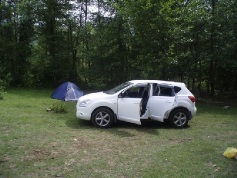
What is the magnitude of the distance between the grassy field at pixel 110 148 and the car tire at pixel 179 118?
26 centimetres

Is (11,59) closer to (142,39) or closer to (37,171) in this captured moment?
(142,39)

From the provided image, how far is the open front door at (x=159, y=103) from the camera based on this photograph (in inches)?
365

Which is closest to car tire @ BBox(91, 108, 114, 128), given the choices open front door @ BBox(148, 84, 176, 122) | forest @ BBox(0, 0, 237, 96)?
open front door @ BBox(148, 84, 176, 122)

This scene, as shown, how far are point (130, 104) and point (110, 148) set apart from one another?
7.59ft

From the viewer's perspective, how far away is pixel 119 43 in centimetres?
1933

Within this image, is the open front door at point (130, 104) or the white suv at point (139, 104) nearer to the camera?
the open front door at point (130, 104)

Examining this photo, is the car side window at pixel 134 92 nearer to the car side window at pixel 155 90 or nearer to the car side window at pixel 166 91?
the car side window at pixel 155 90

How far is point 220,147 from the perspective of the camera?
712 centimetres

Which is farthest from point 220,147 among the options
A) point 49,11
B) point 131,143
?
point 49,11

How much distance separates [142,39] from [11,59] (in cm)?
1294

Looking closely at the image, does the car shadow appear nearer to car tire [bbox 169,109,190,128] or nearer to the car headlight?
car tire [bbox 169,109,190,128]

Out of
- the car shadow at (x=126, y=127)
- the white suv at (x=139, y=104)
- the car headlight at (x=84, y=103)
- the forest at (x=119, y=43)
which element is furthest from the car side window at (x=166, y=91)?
the forest at (x=119, y=43)

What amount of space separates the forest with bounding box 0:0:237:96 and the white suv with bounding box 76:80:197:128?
17.0 ft

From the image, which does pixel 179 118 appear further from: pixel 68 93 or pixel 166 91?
pixel 68 93
